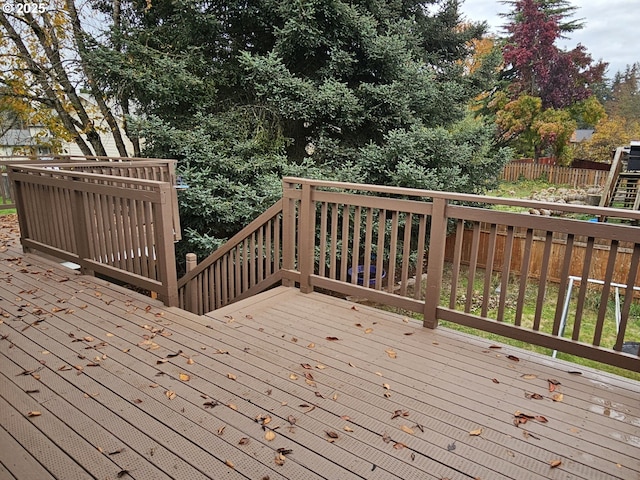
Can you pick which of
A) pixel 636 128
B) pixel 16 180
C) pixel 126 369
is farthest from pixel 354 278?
pixel 636 128

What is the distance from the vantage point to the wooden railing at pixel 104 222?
3.54m

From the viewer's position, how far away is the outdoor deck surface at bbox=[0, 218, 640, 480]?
183 centimetres

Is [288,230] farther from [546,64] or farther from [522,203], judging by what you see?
[546,64]

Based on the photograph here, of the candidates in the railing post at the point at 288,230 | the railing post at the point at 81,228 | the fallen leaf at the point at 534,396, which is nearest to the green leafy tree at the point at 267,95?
the railing post at the point at 81,228

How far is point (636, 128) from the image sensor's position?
774 inches

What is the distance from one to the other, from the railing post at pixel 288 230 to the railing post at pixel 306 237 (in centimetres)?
13

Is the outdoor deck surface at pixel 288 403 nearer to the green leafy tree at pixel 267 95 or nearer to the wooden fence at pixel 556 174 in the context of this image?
the green leafy tree at pixel 267 95

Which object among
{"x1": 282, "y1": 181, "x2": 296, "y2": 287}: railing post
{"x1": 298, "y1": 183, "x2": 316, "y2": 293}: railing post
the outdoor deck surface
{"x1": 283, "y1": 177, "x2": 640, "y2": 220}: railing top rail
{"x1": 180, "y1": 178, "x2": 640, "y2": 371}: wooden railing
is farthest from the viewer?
{"x1": 282, "y1": 181, "x2": 296, "y2": 287}: railing post

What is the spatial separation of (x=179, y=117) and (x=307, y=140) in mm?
2278

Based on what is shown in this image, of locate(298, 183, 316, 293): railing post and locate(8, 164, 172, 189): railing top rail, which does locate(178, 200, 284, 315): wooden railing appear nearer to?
locate(298, 183, 316, 293): railing post

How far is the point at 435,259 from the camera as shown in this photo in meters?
3.15

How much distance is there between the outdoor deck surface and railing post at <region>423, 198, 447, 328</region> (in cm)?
14

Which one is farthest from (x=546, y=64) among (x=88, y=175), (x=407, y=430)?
(x=407, y=430)

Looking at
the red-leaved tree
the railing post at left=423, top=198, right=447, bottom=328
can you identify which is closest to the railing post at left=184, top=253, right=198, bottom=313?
the railing post at left=423, top=198, right=447, bottom=328
